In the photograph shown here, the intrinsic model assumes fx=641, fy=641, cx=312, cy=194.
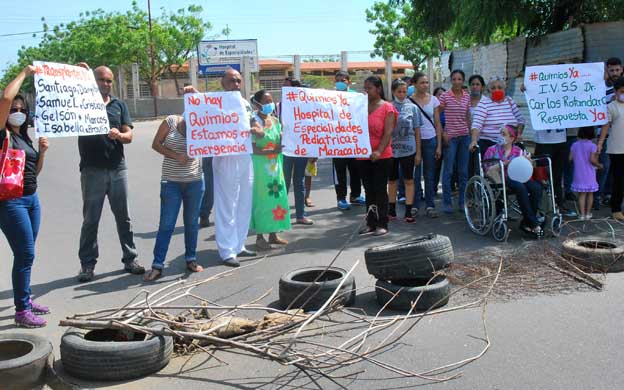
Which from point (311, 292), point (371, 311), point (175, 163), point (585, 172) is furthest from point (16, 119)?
point (585, 172)

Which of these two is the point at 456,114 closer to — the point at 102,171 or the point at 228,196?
the point at 228,196

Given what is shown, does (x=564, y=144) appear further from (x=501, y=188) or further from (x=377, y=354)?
(x=377, y=354)

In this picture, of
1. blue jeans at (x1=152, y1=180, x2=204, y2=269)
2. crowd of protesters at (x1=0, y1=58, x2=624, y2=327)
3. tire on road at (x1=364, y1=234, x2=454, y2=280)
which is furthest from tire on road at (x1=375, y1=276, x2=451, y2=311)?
blue jeans at (x1=152, y1=180, x2=204, y2=269)

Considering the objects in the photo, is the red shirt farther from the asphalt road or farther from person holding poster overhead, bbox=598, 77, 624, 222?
person holding poster overhead, bbox=598, 77, 624, 222

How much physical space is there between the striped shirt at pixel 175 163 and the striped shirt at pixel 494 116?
4038mm

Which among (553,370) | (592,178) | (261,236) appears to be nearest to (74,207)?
(261,236)

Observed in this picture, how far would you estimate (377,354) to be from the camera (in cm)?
456

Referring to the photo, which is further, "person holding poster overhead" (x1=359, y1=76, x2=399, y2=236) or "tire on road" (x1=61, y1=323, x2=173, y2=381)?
"person holding poster overhead" (x1=359, y1=76, x2=399, y2=236)

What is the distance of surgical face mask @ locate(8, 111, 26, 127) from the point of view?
17.6 feet

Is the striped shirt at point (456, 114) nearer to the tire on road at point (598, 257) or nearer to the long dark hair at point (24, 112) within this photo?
the tire on road at point (598, 257)

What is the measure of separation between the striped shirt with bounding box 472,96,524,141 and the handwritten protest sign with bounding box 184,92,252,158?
133 inches

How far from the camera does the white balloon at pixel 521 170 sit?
770 centimetres

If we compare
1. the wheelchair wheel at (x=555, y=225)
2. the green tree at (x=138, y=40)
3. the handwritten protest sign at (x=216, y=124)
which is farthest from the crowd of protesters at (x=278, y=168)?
the green tree at (x=138, y=40)

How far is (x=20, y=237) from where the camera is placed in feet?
17.3
